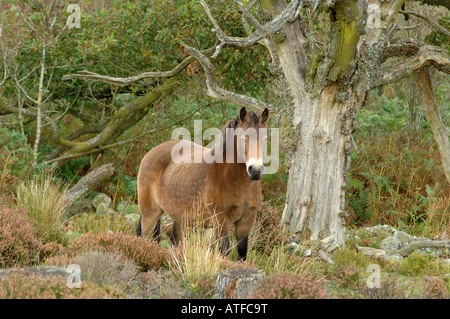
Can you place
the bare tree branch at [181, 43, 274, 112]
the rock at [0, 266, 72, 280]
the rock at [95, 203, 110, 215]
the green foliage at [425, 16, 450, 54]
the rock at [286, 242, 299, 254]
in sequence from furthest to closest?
the rock at [95, 203, 110, 215] → the green foliage at [425, 16, 450, 54] → the bare tree branch at [181, 43, 274, 112] → the rock at [286, 242, 299, 254] → the rock at [0, 266, 72, 280]

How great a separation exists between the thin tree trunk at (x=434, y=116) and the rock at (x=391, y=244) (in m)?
A: 1.61

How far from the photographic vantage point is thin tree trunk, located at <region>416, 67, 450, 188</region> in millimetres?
8859

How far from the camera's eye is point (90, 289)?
444 cm

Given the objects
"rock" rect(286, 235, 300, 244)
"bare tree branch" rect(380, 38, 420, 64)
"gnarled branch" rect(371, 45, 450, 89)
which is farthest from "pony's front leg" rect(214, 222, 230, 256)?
"bare tree branch" rect(380, 38, 420, 64)

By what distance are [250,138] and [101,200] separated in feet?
21.7

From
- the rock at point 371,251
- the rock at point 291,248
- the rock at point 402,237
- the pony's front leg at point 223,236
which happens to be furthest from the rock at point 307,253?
the rock at point 402,237

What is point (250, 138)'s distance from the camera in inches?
212

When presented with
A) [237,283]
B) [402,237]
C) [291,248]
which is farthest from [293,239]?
[237,283]

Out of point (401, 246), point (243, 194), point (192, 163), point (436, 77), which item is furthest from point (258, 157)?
point (436, 77)

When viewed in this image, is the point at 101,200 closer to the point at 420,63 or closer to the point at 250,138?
the point at 250,138

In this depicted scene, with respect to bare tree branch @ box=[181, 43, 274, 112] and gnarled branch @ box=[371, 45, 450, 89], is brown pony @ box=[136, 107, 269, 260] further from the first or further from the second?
gnarled branch @ box=[371, 45, 450, 89]

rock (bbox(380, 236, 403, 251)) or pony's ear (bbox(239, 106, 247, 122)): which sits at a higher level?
pony's ear (bbox(239, 106, 247, 122))

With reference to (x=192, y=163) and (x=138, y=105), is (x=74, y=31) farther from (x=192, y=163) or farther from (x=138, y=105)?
(x=192, y=163)

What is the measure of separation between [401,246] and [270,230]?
2.38 meters
